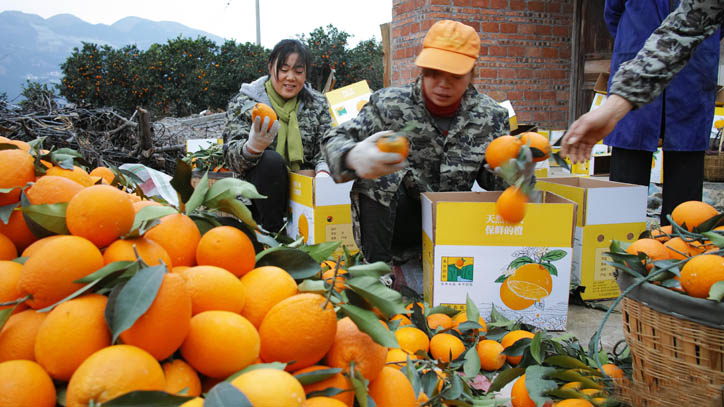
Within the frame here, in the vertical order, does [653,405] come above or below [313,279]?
below

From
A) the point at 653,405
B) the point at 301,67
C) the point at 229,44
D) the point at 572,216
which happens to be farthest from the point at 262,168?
the point at 229,44

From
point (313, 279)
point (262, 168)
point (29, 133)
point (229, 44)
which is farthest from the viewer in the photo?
point (229, 44)

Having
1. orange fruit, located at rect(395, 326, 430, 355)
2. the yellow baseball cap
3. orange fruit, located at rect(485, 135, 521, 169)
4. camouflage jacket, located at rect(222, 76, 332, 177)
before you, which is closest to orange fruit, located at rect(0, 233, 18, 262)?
orange fruit, located at rect(395, 326, 430, 355)

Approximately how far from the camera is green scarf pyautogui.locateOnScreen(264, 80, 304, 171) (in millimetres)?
3029

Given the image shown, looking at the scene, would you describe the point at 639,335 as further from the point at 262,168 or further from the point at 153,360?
the point at 262,168

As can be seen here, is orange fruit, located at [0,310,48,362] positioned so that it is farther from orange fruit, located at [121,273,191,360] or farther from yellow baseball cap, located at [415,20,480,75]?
yellow baseball cap, located at [415,20,480,75]

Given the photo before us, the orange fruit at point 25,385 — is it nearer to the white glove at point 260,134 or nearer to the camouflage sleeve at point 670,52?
the camouflage sleeve at point 670,52

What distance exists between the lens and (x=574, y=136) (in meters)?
1.51

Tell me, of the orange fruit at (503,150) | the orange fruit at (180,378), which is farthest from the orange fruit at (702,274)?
the orange fruit at (180,378)

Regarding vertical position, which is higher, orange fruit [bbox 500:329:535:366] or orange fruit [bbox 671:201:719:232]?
orange fruit [bbox 671:201:719:232]

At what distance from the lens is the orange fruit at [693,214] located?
139 cm

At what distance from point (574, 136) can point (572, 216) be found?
533 millimetres

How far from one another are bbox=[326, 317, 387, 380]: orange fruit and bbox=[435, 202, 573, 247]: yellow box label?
3.81ft

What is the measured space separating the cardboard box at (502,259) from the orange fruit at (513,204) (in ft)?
0.71
